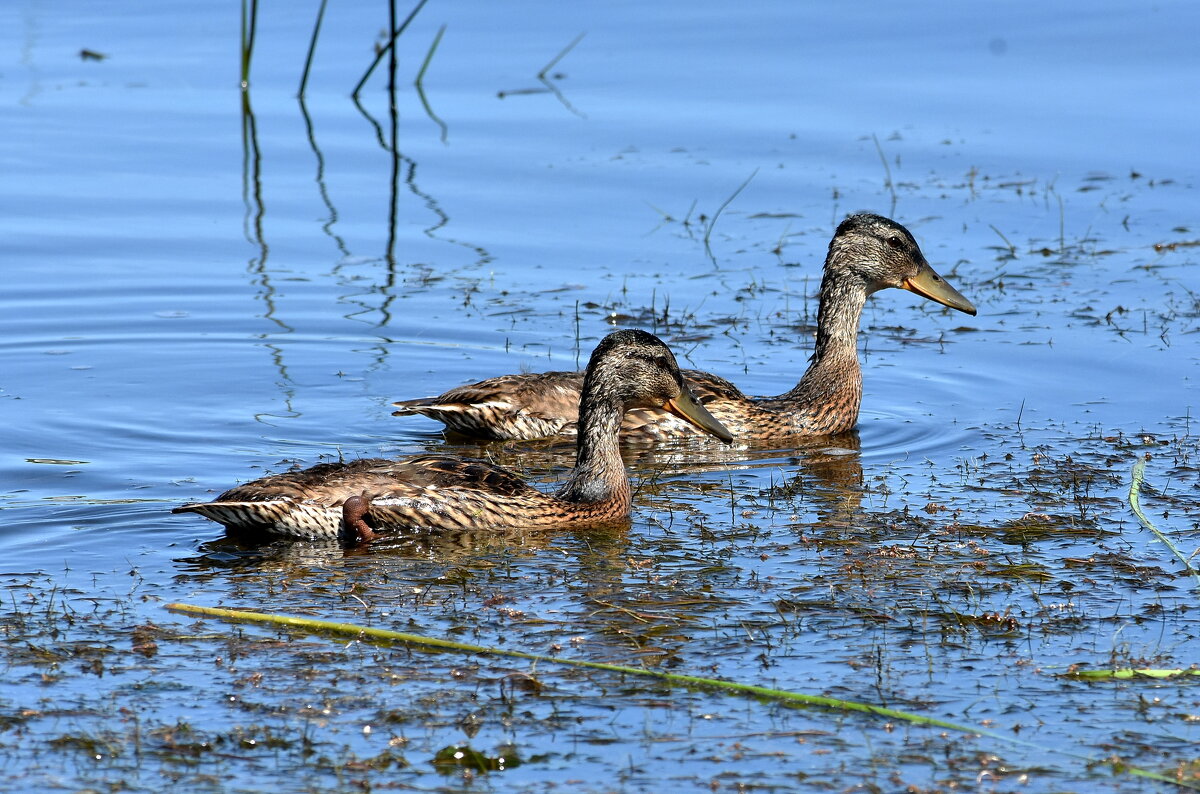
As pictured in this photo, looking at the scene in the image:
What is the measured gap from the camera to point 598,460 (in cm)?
890

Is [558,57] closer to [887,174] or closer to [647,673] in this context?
[887,174]

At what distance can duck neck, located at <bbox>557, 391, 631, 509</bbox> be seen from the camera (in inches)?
345

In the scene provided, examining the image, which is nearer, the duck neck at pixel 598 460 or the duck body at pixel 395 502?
the duck body at pixel 395 502

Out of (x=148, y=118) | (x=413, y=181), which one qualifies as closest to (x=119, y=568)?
(x=413, y=181)

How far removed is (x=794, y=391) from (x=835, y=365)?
0.31 metres

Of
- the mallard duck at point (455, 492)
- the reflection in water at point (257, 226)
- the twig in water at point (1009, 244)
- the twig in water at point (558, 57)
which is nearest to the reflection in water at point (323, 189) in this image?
the reflection in water at point (257, 226)

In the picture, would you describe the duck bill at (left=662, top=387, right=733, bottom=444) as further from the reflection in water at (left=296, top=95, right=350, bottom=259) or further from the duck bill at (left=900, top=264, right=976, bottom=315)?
the reflection in water at (left=296, top=95, right=350, bottom=259)

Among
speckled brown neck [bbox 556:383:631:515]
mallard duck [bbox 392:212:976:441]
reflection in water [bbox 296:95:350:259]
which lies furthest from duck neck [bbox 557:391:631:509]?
reflection in water [bbox 296:95:350:259]

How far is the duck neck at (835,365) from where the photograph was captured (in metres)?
10.8

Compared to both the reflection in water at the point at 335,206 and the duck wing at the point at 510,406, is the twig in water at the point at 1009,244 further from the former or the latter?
the duck wing at the point at 510,406

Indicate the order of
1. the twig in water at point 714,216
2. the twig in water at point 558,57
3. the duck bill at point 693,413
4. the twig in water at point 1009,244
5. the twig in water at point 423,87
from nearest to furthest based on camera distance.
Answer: the duck bill at point 693,413, the twig in water at point 1009,244, the twig in water at point 714,216, the twig in water at point 423,87, the twig in water at point 558,57

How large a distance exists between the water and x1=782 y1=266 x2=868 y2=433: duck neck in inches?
8.5

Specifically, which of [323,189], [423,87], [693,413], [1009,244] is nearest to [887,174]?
[1009,244]

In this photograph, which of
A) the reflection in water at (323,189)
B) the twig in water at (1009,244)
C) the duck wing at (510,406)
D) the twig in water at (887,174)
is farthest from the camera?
the twig in water at (887,174)
